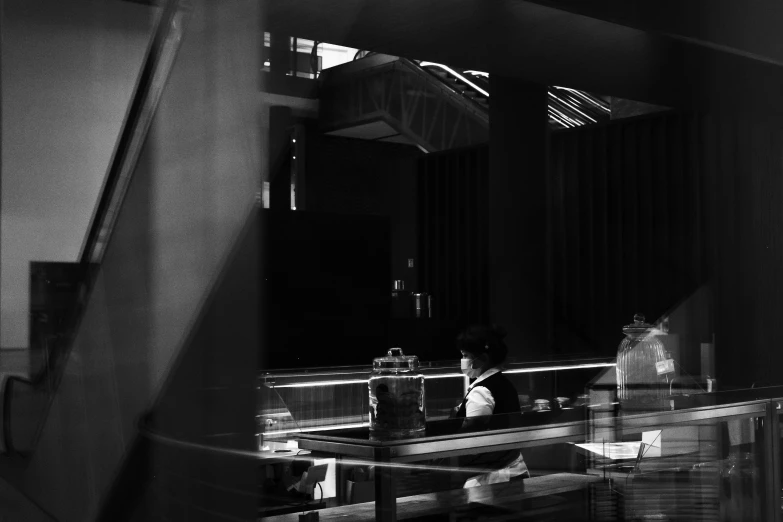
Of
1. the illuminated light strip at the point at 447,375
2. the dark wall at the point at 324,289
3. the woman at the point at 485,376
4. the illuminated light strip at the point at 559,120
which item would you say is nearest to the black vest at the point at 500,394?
the woman at the point at 485,376

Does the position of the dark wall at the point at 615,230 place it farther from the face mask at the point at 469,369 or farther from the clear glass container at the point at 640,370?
the clear glass container at the point at 640,370

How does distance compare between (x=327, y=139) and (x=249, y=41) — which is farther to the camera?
(x=327, y=139)

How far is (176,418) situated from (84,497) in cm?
18

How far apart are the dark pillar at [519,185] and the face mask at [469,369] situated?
2.52m

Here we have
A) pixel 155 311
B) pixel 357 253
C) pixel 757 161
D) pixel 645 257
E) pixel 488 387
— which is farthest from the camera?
pixel 645 257

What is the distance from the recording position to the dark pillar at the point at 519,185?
525 centimetres

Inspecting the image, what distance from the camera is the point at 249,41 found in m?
1.52

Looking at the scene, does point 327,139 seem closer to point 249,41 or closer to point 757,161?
point 757,161

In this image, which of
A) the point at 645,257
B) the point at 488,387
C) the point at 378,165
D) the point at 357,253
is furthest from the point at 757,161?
the point at 378,165

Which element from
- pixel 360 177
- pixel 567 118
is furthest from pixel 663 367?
pixel 360 177

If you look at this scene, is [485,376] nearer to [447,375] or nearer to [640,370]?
[447,375]

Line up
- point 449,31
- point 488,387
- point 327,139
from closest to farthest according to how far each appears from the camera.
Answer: point 449,31 → point 488,387 → point 327,139

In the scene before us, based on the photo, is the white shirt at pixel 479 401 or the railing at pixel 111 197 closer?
the railing at pixel 111 197

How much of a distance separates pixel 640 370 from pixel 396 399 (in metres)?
0.55
